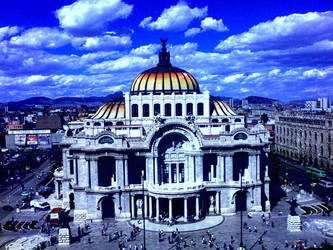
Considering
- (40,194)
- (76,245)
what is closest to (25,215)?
(40,194)

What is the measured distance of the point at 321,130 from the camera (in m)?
112

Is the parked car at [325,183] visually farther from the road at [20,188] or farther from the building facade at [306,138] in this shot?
the road at [20,188]

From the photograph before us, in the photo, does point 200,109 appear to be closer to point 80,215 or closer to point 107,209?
point 107,209

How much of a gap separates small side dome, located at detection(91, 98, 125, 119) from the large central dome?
4629mm

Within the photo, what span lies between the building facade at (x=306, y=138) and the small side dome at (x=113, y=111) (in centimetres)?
6399

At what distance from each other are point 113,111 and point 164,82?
43.2 ft

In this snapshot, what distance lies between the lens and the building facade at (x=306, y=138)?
359ft

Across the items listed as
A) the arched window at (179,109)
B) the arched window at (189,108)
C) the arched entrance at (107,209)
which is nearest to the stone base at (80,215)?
the arched entrance at (107,209)

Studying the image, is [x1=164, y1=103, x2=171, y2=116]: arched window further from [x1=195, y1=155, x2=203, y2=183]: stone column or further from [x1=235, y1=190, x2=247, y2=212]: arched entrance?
[x1=235, y1=190, x2=247, y2=212]: arched entrance

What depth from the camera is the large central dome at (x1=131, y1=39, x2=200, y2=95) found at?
3174 inches

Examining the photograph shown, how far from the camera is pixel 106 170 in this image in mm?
69688

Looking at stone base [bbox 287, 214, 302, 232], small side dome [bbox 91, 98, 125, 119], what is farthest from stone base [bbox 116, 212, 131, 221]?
stone base [bbox 287, 214, 302, 232]

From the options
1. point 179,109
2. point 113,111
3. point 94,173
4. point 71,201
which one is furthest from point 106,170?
point 179,109

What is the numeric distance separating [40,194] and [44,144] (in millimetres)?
83052
